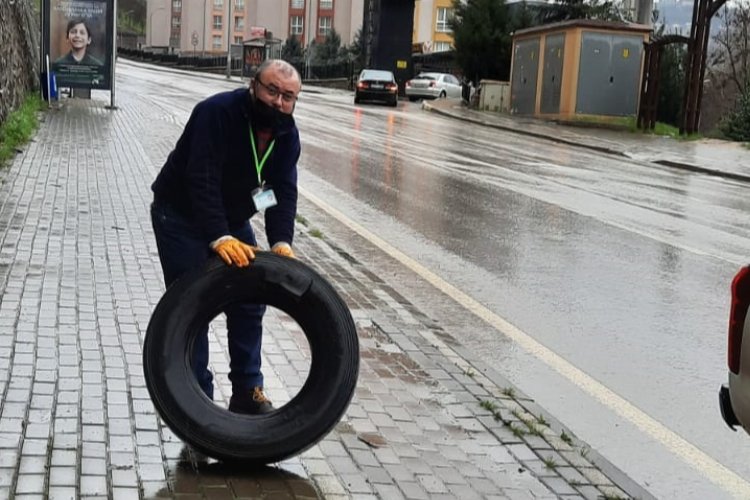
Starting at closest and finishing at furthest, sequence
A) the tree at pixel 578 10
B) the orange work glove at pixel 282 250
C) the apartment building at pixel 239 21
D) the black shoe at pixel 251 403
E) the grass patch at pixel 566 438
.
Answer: the orange work glove at pixel 282 250 < the black shoe at pixel 251 403 < the grass patch at pixel 566 438 < the tree at pixel 578 10 < the apartment building at pixel 239 21

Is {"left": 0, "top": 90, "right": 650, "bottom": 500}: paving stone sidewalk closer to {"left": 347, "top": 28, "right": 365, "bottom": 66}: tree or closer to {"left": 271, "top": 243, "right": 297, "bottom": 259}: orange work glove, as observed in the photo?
{"left": 271, "top": 243, "right": 297, "bottom": 259}: orange work glove

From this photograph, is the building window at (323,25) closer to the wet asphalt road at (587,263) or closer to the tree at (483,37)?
the tree at (483,37)

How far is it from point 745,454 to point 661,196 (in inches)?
475

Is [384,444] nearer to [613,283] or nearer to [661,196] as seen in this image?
[613,283]

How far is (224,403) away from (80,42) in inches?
873

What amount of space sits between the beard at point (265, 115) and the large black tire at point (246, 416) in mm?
533

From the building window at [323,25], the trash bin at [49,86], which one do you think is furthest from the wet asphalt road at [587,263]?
the building window at [323,25]

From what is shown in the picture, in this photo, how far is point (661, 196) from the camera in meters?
17.0

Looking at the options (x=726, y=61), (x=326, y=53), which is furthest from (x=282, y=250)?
(x=326, y=53)

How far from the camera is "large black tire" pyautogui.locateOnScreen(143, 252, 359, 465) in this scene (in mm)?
4422

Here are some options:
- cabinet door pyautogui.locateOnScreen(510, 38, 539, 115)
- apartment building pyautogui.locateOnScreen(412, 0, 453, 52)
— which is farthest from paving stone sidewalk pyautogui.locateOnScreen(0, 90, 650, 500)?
apartment building pyautogui.locateOnScreen(412, 0, 453, 52)

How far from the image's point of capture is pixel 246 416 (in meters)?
4.55

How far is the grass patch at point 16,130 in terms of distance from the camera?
1543 cm

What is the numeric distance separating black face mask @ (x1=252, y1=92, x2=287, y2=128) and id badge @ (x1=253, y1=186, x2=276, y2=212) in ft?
0.92
